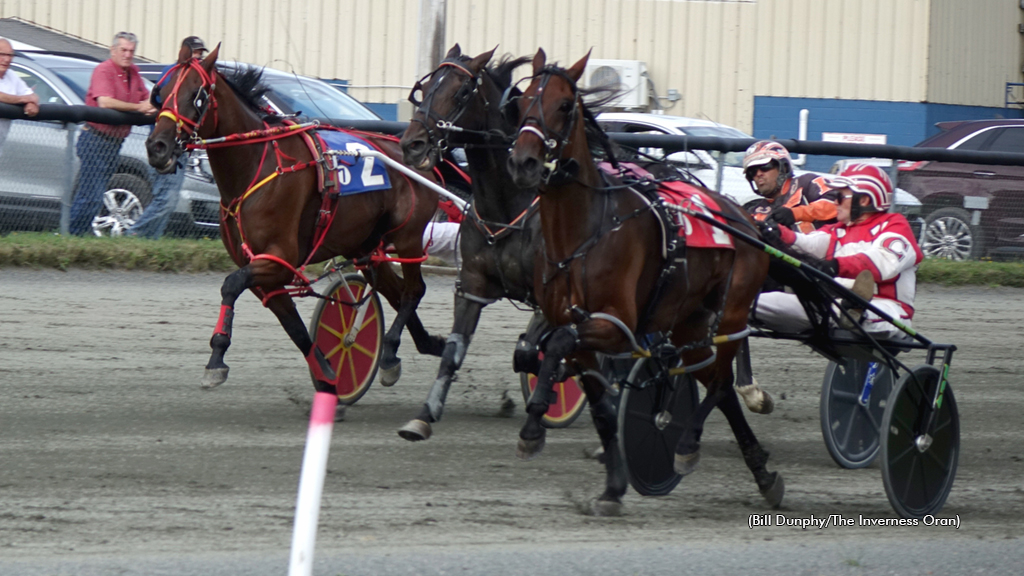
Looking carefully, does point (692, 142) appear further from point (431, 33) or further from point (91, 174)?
point (91, 174)

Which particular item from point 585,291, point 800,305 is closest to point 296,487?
point 585,291

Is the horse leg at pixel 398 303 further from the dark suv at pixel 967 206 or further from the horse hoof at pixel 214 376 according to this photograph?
the dark suv at pixel 967 206

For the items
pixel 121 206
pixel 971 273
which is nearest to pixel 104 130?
pixel 121 206

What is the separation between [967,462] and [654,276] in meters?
Result: 2.54

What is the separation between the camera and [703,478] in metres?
6.00

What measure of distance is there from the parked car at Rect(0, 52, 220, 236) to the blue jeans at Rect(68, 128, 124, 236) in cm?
6

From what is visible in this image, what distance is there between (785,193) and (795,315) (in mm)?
969

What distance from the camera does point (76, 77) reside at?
36.1ft

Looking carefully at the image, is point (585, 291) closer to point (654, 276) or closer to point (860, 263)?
point (654, 276)

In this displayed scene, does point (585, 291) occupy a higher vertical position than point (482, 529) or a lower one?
higher

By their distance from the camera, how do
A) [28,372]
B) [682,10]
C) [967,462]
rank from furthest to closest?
[682,10], [28,372], [967,462]

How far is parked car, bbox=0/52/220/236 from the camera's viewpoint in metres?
10.1

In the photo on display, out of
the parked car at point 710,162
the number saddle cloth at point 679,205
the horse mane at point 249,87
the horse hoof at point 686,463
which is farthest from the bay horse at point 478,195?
the parked car at point 710,162

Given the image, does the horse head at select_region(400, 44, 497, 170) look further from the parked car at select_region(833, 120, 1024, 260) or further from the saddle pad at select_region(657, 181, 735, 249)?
the parked car at select_region(833, 120, 1024, 260)
